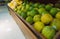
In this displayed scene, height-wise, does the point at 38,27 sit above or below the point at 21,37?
above

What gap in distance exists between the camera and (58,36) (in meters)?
0.97

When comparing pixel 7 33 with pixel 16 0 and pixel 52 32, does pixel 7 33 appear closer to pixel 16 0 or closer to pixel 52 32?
pixel 16 0

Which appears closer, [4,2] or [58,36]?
[58,36]

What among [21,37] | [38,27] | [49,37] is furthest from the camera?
[21,37]

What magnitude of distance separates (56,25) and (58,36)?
27 cm

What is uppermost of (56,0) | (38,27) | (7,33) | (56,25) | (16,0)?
(56,25)

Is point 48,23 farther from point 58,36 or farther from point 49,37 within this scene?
point 58,36

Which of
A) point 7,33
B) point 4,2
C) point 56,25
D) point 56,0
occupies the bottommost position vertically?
point 4,2

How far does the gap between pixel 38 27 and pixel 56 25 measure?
9.1 inches

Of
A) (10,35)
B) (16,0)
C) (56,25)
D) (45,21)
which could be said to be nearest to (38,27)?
(45,21)

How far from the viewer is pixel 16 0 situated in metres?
4.25

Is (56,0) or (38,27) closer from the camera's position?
(38,27)

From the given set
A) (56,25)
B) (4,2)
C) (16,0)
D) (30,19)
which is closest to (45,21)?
(56,25)

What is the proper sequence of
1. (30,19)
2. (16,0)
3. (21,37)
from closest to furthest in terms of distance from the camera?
(30,19)
(21,37)
(16,0)
